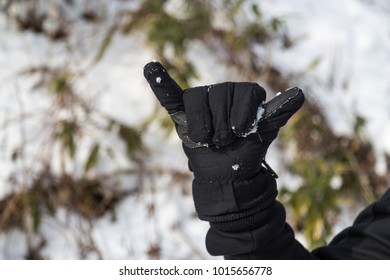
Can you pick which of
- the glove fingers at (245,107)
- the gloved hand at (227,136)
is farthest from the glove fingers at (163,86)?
the glove fingers at (245,107)

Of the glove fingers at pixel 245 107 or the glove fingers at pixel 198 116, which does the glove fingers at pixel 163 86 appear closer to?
the glove fingers at pixel 198 116

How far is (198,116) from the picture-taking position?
108 cm

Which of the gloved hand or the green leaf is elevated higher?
the gloved hand

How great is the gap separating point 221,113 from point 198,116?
0.05 m

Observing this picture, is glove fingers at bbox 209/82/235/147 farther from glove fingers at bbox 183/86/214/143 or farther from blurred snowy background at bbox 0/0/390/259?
blurred snowy background at bbox 0/0/390/259

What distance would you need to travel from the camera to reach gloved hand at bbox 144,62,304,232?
1080mm

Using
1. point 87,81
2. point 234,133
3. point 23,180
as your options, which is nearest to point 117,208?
point 23,180

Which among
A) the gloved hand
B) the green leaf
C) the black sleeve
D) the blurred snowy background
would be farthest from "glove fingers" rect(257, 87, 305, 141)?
the green leaf

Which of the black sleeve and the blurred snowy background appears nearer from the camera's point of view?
the black sleeve

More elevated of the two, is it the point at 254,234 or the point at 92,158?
the point at 254,234

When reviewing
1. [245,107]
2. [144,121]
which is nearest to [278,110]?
[245,107]

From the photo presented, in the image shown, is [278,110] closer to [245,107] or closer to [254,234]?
[245,107]

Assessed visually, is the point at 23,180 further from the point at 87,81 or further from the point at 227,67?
the point at 227,67

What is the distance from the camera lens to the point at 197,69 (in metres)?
3.01
